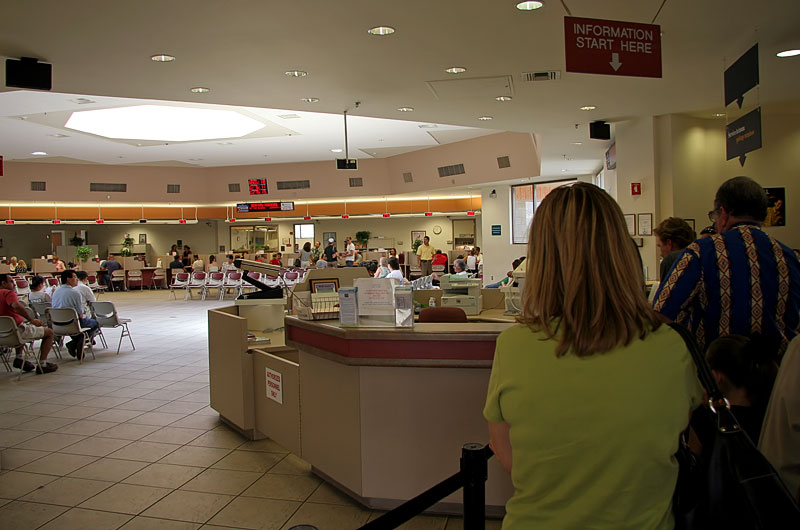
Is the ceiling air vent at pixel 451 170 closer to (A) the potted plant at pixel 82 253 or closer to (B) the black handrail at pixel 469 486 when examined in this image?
(A) the potted plant at pixel 82 253

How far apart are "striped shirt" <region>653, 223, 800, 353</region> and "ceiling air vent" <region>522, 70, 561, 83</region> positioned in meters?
3.58

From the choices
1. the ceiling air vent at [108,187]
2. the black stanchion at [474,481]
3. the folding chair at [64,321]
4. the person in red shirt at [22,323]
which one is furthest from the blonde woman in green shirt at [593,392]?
the ceiling air vent at [108,187]

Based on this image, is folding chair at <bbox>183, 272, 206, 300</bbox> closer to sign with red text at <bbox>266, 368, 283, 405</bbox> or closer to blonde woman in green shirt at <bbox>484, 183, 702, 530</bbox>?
sign with red text at <bbox>266, 368, 283, 405</bbox>

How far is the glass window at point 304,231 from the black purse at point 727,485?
22376 mm

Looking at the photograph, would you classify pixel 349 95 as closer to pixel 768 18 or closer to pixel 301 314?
pixel 301 314

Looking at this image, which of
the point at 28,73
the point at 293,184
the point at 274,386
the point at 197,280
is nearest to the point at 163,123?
the point at 197,280

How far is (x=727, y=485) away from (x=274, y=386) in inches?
143

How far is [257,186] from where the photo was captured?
19.7 meters

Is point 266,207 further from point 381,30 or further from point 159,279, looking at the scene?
point 381,30

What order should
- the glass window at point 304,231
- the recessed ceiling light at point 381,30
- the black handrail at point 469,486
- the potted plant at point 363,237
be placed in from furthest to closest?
1. the glass window at point 304,231
2. the potted plant at point 363,237
3. the recessed ceiling light at point 381,30
4. the black handrail at point 469,486

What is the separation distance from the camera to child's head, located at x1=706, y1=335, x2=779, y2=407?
1912mm

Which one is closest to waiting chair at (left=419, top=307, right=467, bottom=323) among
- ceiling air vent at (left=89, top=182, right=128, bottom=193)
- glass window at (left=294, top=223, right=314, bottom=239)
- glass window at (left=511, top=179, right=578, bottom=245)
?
glass window at (left=511, top=179, right=578, bottom=245)

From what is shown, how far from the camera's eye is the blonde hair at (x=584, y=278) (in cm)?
121

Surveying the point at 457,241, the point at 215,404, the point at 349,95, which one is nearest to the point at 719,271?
the point at 215,404
